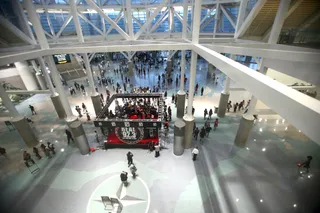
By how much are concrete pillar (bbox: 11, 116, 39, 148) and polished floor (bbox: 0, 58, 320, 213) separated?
92cm

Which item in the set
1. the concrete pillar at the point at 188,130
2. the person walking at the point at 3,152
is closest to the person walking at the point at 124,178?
the concrete pillar at the point at 188,130

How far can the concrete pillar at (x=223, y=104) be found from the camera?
13.5 meters

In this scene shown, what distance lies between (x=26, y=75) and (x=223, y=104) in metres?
24.4

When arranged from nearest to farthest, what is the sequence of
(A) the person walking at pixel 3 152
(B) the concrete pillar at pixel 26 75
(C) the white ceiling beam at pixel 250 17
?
(C) the white ceiling beam at pixel 250 17, (A) the person walking at pixel 3 152, (B) the concrete pillar at pixel 26 75

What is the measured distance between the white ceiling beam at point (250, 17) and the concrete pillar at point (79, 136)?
14.0 m

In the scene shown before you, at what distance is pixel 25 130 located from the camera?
1080 centimetres

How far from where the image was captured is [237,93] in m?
19.4

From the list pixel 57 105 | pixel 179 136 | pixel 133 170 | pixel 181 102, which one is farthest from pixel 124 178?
pixel 57 105

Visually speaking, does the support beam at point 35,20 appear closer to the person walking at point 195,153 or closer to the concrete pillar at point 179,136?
the concrete pillar at point 179,136

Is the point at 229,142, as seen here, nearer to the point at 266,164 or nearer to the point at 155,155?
the point at 266,164

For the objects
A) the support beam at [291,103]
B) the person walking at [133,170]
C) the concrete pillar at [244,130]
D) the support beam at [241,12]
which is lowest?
the person walking at [133,170]

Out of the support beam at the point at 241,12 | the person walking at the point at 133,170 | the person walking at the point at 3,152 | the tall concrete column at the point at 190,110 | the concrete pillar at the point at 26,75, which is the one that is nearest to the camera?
the tall concrete column at the point at 190,110

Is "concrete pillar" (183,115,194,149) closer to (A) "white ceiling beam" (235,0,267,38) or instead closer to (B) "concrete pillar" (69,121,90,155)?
(B) "concrete pillar" (69,121,90,155)

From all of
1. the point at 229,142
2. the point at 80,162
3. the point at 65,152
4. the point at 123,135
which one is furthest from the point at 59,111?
the point at 229,142
